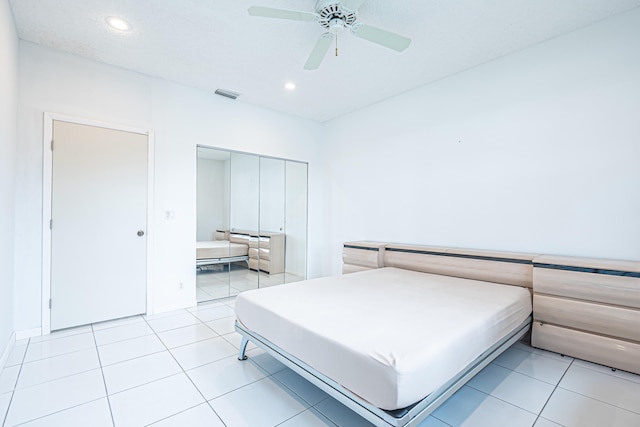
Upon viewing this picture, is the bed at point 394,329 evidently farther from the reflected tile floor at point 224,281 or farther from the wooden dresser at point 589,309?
the reflected tile floor at point 224,281

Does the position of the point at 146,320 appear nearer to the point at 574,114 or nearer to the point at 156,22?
the point at 156,22

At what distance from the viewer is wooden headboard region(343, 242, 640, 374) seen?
216cm

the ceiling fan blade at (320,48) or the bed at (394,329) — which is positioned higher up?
the ceiling fan blade at (320,48)

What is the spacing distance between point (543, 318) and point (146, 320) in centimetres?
410

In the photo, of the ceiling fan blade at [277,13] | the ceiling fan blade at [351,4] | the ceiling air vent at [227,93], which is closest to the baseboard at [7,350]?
the ceiling fan blade at [277,13]

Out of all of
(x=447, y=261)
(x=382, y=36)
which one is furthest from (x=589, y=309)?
(x=382, y=36)

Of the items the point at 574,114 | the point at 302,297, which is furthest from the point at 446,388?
the point at 574,114

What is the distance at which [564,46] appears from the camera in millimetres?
2756

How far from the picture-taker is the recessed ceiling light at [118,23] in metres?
2.54

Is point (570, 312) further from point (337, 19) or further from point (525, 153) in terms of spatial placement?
point (337, 19)

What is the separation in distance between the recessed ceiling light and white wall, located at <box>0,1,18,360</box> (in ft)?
2.20

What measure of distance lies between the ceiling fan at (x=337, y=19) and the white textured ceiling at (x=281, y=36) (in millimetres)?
281

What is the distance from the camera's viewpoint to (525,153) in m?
2.99

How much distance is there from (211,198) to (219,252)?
80cm
